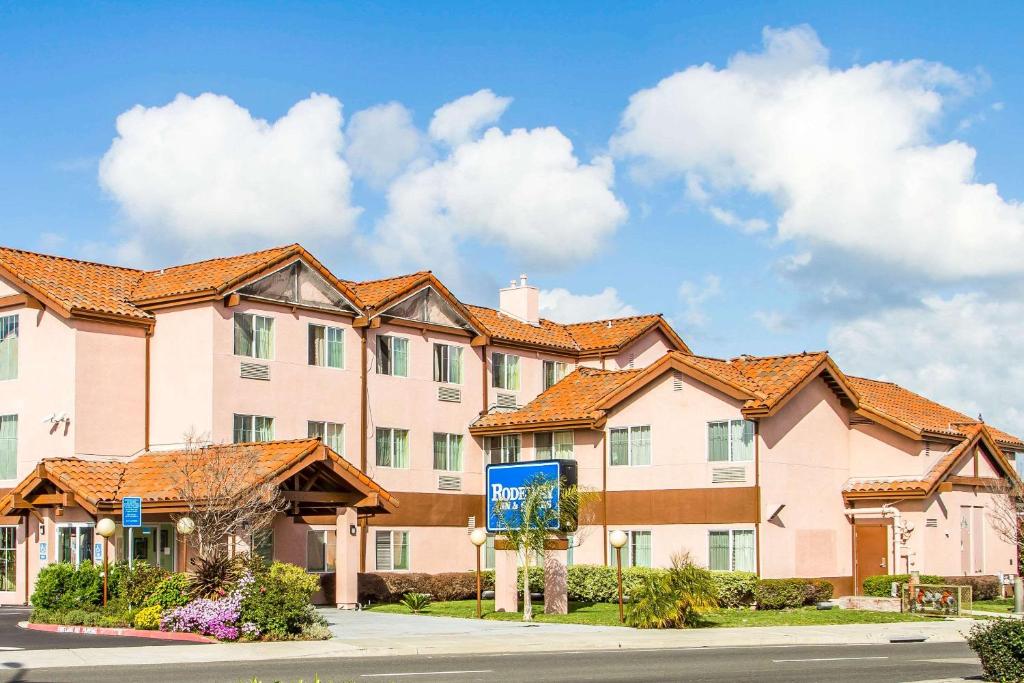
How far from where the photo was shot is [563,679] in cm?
2025

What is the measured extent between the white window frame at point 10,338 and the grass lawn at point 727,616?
12.6 m

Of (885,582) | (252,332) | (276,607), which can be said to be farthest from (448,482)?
(276,607)

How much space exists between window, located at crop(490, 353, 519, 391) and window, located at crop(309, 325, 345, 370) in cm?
682

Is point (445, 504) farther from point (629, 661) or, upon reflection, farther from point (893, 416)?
point (629, 661)

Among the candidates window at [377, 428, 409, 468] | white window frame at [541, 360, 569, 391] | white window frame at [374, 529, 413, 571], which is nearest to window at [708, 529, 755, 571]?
white window frame at [374, 529, 413, 571]

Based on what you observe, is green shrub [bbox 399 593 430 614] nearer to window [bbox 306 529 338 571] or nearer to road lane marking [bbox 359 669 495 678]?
window [bbox 306 529 338 571]

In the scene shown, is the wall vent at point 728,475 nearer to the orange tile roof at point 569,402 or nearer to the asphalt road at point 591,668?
Result: the orange tile roof at point 569,402

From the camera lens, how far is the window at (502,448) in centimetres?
4609

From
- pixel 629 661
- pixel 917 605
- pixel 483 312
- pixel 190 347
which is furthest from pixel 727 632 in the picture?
pixel 483 312

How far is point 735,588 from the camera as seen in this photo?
38125mm

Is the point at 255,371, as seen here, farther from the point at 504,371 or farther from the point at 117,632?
the point at 117,632

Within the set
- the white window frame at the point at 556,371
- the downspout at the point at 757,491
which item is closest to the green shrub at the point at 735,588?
the downspout at the point at 757,491

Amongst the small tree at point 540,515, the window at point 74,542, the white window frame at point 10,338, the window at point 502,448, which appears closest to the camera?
the small tree at point 540,515

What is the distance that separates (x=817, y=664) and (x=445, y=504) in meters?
23.5
